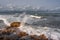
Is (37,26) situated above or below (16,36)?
above

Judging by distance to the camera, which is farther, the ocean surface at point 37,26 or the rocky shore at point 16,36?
the ocean surface at point 37,26

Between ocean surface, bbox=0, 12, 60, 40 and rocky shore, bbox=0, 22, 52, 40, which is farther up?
ocean surface, bbox=0, 12, 60, 40

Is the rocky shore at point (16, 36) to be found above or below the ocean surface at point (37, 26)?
below

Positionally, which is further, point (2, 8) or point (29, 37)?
point (2, 8)

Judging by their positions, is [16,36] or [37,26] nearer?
[16,36]

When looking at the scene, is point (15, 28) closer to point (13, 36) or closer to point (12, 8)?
point (13, 36)

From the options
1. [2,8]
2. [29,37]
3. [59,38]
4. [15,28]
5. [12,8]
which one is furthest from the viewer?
[12,8]

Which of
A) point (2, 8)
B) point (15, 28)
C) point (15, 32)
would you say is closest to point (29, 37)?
point (15, 32)

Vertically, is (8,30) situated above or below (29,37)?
above

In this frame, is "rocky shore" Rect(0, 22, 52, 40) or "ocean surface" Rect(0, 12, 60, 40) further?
"ocean surface" Rect(0, 12, 60, 40)

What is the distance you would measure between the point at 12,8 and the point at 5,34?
1792 inches

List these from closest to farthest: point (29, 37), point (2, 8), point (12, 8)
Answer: point (29, 37)
point (2, 8)
point (12, 8)

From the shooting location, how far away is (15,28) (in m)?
12.3

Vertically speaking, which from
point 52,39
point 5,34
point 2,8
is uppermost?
point 2,8
